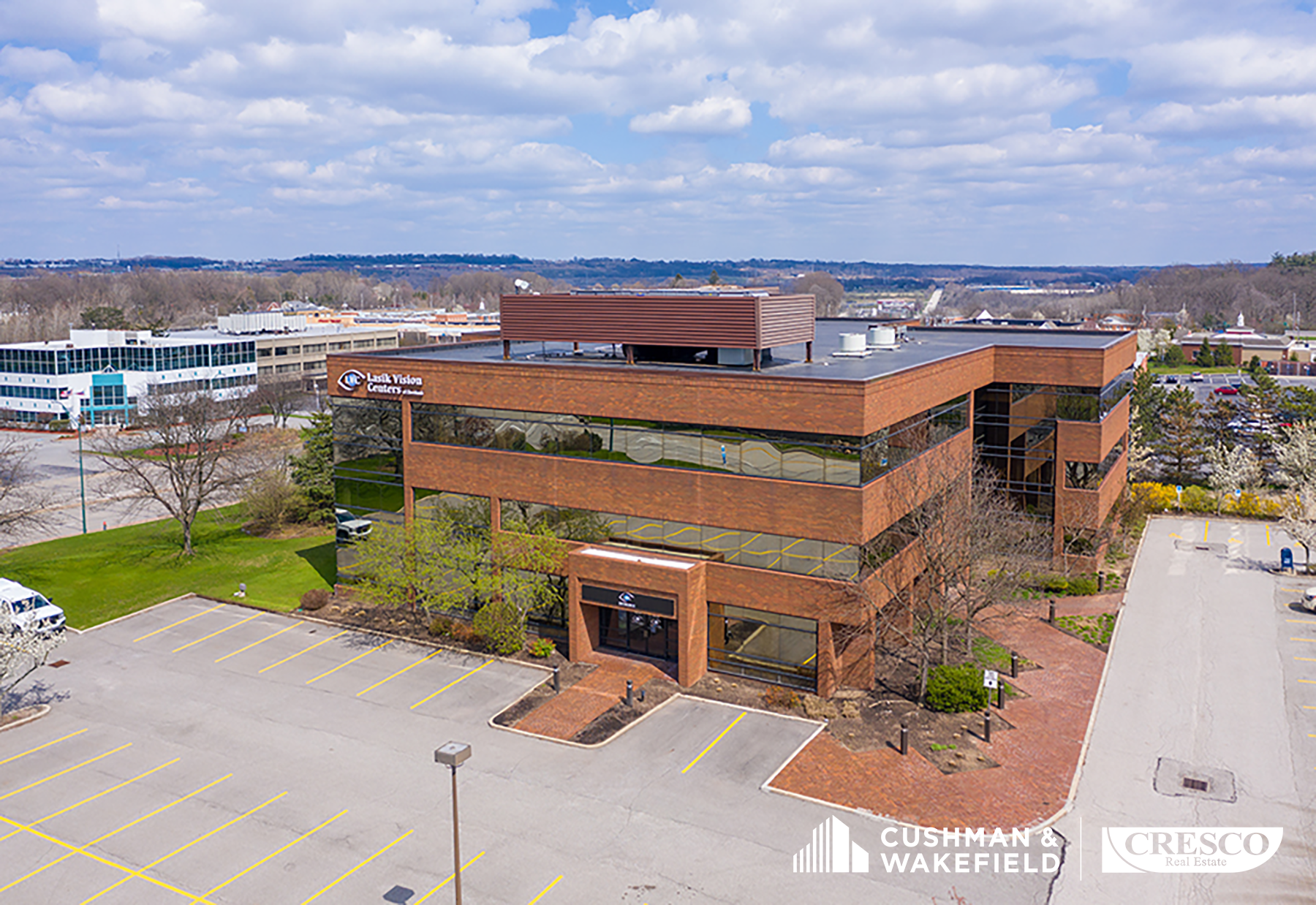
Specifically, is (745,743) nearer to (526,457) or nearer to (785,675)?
(785,675)

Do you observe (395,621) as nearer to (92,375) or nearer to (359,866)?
(359,866)

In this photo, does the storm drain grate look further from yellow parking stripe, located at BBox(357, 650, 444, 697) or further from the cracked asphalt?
yellow parking stripe, located at BBox(357, 650, 444, 697)

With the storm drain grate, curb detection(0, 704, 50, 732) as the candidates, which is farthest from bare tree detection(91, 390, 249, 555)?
the storm drain grate

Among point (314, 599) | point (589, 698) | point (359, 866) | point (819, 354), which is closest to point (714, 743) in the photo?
point (589, 698)

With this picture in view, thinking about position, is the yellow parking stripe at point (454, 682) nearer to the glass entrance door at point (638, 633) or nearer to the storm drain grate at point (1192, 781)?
the glass entrance door at point (638, 633)

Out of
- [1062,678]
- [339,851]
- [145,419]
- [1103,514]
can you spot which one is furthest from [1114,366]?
[145,419]

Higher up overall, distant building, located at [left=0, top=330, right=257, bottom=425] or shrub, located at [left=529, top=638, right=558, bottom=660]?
distant building, located at [left=0, top=330, right=257, bottom=425]

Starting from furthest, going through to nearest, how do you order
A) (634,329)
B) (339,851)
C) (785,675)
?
(634,329)
(785,675)
(339,851)
